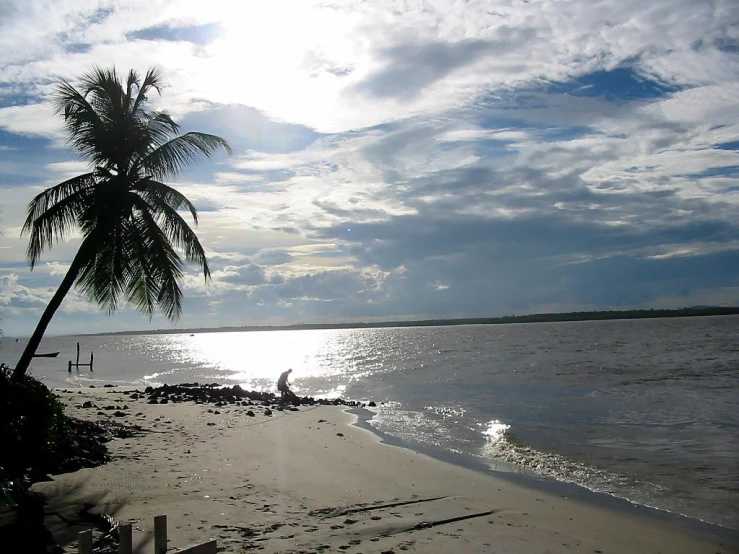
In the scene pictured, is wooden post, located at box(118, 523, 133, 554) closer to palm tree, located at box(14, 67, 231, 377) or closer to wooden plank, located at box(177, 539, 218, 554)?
wooden plank, located at box(177, 539, 218, 554)

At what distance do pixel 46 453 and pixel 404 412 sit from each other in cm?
1580

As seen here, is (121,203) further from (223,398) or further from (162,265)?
(223,398)

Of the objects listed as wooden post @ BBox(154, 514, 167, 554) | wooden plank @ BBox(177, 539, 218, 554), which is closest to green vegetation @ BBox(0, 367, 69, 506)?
wooden post @ BBox(154, 514, 167, 554)

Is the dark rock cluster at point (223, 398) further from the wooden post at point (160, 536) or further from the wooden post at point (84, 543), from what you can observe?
the wooden post at point (84, 543)

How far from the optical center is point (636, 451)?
1508 centimetres

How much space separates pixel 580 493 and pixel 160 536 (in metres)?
8.96

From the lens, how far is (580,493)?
11.2 meters

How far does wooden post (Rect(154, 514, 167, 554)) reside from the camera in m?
4.53

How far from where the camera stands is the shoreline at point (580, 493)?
9.22 metres

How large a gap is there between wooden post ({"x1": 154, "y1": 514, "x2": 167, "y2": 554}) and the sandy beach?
8.30 ft

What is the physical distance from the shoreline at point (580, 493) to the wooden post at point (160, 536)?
8.08 metres

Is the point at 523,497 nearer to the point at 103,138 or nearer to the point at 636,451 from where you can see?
the point at 636,451

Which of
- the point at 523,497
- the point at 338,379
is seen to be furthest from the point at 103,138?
the point at 338,379

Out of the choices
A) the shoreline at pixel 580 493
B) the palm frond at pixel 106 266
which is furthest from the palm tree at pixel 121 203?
the shoreline at pixel 580 493
